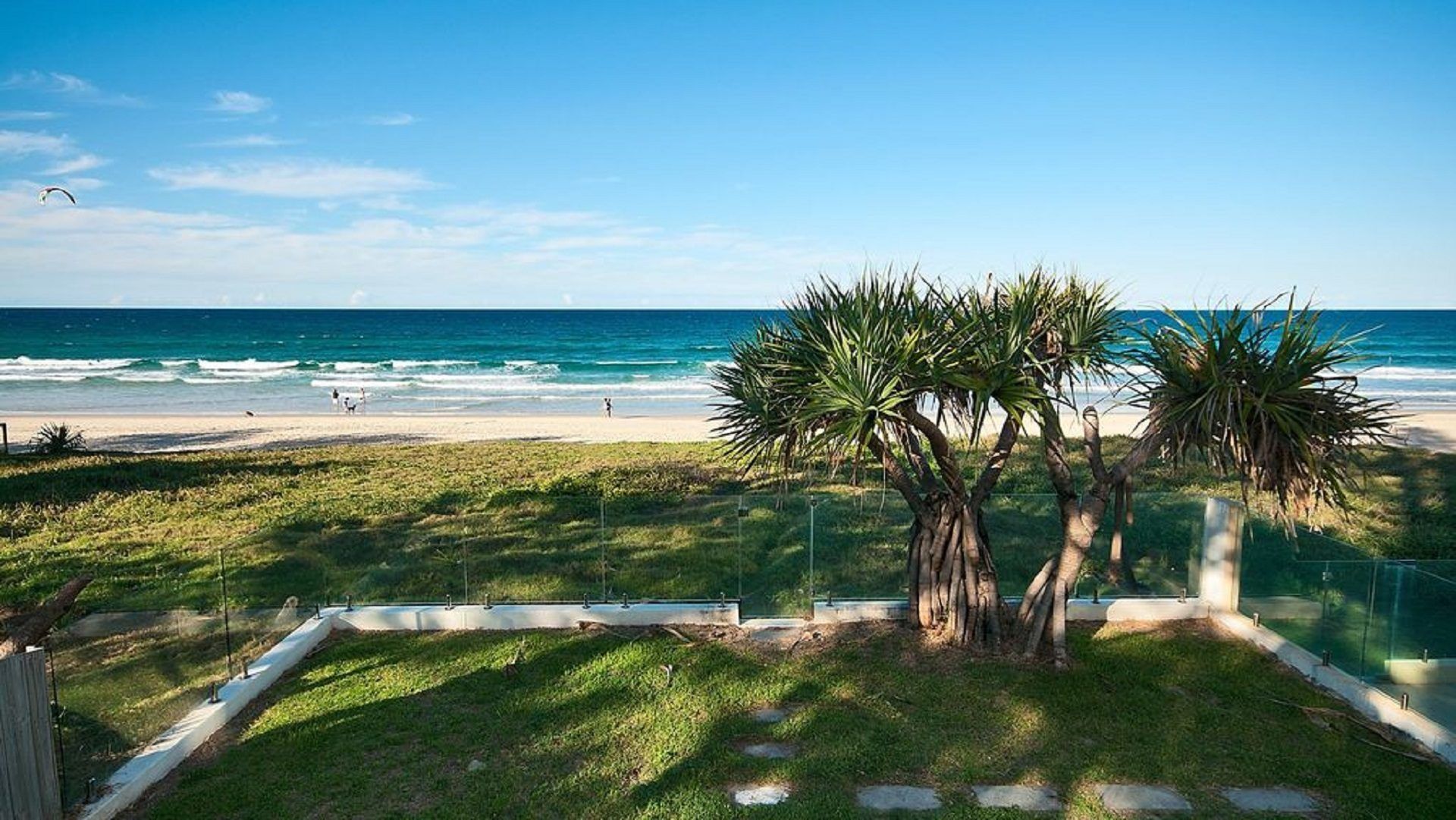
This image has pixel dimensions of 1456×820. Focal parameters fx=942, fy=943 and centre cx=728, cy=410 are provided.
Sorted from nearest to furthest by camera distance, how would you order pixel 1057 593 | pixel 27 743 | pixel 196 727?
pixel 27 743, pixel 196 727, pixel 1057 593

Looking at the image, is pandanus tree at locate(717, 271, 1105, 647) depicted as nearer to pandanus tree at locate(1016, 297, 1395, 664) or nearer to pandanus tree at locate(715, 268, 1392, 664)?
pandanus tree at locate(715, 268, 1392, 664)

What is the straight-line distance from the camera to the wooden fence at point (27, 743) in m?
5.10

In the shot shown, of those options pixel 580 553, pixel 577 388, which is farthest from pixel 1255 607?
pixel 577 388

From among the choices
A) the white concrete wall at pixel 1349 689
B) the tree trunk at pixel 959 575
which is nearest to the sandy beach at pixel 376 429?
the white concrete wall at pixel 1349 689

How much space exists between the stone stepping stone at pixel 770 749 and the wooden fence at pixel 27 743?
4.15 meters

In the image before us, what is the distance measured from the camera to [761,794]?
5.90 metres

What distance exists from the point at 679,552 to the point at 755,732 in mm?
2984

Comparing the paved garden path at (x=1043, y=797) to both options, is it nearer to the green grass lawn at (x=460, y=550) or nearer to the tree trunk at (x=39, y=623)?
the green grass lawn at (x=460, y=550)

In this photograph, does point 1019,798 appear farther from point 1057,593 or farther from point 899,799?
point 1057,593

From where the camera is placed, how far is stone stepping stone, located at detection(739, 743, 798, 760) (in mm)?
6414

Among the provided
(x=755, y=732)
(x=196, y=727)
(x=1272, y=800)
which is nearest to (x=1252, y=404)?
(x=1272, y=800)

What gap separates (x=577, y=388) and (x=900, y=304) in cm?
4192

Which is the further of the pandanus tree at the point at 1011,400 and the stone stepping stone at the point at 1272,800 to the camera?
the pandanus tree at the point at 1011,400

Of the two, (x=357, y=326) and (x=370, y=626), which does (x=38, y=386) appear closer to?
(x=370, y=626)
